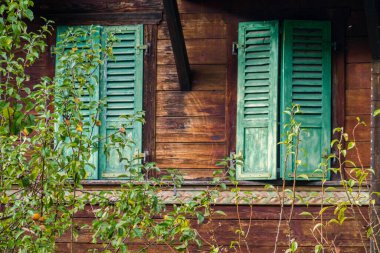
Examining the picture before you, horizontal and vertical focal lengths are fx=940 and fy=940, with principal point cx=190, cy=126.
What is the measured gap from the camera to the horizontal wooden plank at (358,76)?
8.70 m

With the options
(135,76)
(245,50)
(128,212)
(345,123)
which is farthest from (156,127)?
(128,212)

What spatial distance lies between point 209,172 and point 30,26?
7.69ft

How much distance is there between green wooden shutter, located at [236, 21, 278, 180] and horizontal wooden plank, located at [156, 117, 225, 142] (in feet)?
0.77

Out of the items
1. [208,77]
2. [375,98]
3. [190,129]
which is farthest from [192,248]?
[375,98]

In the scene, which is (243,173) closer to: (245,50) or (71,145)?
(245,50)

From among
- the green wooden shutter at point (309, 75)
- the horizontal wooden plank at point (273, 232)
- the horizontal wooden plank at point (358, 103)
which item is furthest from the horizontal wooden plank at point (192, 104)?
the horizontal wooden plank at point (358, 103)

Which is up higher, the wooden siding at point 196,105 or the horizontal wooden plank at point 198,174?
the wooden siding at point 196,105

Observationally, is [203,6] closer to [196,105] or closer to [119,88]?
[196,105]

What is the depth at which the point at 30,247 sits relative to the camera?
5199 mm

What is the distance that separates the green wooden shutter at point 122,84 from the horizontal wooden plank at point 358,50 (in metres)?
2.00

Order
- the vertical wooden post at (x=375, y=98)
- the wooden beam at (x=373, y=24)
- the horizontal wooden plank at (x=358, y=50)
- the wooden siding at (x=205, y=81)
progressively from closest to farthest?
the wooden beam at (x=373, y=24) < the vertical wooden post at (x=375, y=98) < the horizontal wooden plank at (x=358, y=50) < the wooden siding at (x=205, y=81)

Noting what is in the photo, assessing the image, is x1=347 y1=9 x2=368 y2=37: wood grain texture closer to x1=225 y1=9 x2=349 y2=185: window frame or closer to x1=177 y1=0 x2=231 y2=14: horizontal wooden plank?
x1=225 y1=9 x2=349 y2=185: window frame

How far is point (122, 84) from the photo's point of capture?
9133 mm

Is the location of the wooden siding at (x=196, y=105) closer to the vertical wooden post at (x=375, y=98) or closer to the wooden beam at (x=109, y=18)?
the wooden beam at (x=109, y=18)
